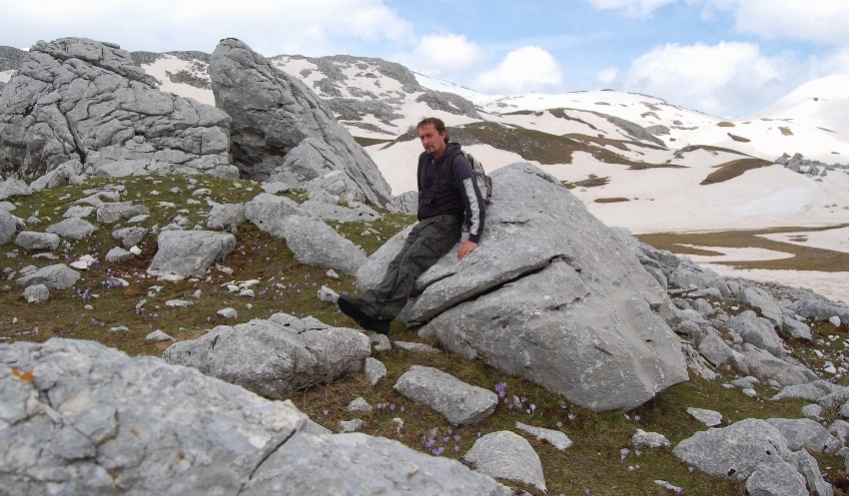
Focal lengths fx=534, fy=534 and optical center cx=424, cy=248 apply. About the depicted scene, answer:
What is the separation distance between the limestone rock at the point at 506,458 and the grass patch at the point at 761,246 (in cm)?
4440

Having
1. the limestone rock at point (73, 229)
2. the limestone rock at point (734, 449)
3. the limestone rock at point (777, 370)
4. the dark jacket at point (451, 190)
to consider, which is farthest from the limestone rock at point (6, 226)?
the limestone rock at point (777, 370)

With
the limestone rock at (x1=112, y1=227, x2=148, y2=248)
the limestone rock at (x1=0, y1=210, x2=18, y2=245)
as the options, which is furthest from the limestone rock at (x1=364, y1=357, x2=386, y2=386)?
the limestone rock at (x1=0, y1=210, x2=18, y2=245)

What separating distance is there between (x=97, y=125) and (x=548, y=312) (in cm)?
3174

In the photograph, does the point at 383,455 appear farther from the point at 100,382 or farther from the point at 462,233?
the point at 462,233

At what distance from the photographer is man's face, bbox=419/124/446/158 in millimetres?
11492

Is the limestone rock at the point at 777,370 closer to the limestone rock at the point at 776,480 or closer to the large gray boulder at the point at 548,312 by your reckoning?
the large gray boulder at the point at 548,312

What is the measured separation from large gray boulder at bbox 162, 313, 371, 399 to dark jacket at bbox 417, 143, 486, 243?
12.1ft

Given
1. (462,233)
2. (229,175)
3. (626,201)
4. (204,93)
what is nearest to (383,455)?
(462,233)

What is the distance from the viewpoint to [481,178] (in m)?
12.9

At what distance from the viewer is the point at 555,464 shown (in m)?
8.14

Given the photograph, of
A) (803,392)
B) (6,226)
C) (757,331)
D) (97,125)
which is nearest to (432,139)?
(803,392)

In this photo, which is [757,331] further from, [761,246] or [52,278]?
[761,246]

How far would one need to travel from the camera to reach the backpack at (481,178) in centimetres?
1245

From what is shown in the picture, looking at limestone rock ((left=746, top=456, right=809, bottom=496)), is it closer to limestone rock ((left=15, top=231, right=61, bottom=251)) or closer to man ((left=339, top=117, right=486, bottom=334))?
man ((left=339, top=117, right=486, bottom=334))
